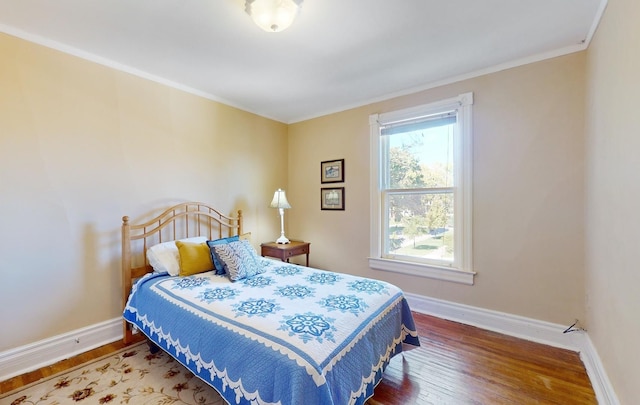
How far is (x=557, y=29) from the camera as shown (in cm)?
197

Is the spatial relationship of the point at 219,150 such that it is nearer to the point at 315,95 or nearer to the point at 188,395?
the point at 315,95

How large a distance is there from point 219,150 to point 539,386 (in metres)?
3.53

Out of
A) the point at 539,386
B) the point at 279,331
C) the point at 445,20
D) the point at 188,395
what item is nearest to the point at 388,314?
the point at 279,331

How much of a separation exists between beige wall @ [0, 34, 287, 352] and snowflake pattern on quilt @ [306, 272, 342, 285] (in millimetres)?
1638

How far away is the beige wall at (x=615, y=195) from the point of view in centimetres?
131

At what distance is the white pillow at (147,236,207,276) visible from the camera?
7.66 feet

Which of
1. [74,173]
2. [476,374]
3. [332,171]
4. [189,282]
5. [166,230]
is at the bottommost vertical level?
[476,374]

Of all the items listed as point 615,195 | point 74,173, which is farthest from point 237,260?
point 615,195

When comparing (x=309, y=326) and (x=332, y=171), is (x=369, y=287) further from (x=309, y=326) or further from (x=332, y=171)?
(x=332, y=171)

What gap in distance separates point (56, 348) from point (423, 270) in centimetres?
329

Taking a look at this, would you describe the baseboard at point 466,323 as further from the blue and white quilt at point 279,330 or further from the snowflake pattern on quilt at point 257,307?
the snowflake pattern on quilt at point 257,307

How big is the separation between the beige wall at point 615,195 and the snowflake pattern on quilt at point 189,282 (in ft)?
8.43

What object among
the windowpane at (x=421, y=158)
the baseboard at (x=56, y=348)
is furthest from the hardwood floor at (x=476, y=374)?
the windowpane at (x=421, y=158)

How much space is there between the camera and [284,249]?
3.37 metres
